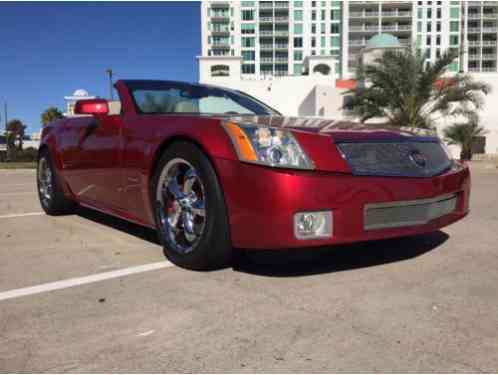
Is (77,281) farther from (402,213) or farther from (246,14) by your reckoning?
(246,14)

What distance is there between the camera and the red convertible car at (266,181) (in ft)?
8.19

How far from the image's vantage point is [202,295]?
2445 mm

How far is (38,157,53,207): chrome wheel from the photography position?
16.7 feet

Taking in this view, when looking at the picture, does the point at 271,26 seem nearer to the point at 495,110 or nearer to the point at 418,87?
the point at 495,110

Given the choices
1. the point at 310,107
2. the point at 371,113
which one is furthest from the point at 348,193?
the point at 310,107

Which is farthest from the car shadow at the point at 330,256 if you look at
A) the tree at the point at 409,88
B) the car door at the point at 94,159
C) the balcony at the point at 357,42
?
the balcony at the point at 357,42

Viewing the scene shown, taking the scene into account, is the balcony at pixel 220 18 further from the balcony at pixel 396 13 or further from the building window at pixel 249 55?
the balcony at pixel 396 13

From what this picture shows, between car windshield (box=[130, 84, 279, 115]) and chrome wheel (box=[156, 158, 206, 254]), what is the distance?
28.9 inches

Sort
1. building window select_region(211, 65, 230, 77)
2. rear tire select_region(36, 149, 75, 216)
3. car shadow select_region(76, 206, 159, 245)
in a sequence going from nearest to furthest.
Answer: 1. car shadow select_region(76, 206, 159, 245)
2. rear tire select_region(36, 149, 75, 216)
3. building window select_region(211, 65, 230, 77)

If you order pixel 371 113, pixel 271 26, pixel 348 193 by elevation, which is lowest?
pixel 348 193

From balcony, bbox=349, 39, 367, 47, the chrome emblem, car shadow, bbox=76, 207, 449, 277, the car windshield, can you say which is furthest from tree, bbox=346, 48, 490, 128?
balcony, bbox=349, 39, 367, 47

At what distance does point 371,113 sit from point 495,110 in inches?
1060

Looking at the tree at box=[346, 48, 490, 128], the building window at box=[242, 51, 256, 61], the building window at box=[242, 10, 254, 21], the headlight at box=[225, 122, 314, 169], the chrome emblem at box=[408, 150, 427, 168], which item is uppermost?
the building window at box=[242, 10, 254, 21]

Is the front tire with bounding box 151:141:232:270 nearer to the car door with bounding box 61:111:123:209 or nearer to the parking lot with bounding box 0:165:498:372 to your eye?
the parking lot with bounding box 0:165:498:372
